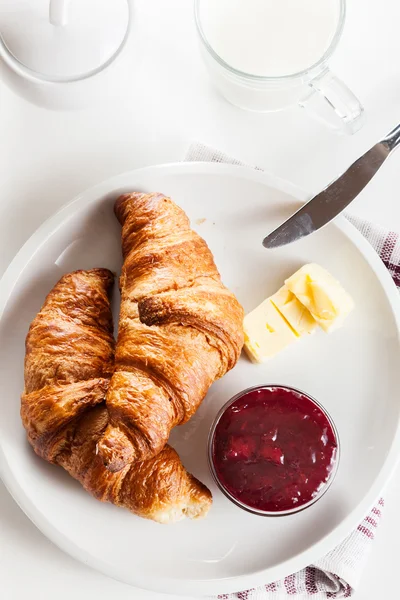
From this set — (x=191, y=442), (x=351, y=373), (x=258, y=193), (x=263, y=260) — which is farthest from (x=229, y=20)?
(x=191, y=442)

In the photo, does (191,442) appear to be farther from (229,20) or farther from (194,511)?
(229,20)

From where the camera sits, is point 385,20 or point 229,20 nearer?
point 229,20

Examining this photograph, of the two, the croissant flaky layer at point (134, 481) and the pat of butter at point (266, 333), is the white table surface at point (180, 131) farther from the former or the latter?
the croissant flaky layer at point (134, 481)

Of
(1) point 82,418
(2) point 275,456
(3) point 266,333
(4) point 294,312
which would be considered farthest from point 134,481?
(4) point 294,312

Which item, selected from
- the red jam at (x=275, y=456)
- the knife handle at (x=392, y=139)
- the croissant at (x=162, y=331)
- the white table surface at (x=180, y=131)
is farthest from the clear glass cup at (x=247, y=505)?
the knife handle at (x=392, y=139)

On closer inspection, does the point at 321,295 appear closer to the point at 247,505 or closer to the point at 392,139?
the point at 392,139

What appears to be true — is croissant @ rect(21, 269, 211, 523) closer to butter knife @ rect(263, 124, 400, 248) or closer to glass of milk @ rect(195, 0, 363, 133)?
butter knife @ rect(263, 124, 400, 248)
